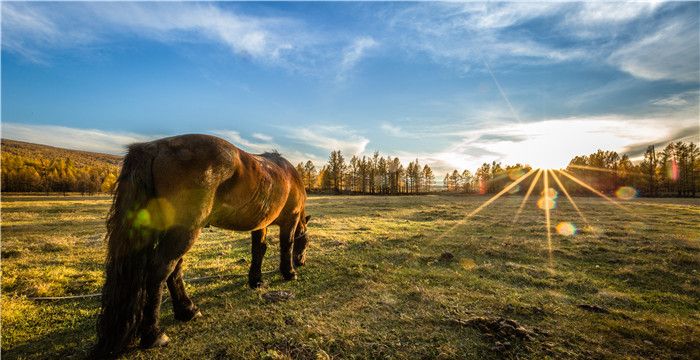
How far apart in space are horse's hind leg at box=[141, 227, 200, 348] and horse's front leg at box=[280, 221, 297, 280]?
3.08 metres

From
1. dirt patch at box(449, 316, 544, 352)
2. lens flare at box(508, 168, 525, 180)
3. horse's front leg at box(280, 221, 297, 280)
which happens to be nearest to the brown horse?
horse's front leg at box(280, 221, 297, 280)

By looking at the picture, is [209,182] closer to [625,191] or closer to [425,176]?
[625,191]

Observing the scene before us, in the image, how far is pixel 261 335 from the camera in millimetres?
4305

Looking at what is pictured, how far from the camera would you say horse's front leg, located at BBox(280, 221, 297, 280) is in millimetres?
6902

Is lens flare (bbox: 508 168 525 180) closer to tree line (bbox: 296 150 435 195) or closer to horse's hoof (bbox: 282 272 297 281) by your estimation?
tree line (bbox: 296 150 435 195)

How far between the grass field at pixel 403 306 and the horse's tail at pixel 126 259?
41cm

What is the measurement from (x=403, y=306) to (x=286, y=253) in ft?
10.0

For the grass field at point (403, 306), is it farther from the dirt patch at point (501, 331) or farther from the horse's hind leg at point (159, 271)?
the horse's hind leg at point (159, 271)

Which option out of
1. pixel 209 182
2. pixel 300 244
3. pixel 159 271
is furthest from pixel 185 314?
pixel 300 244

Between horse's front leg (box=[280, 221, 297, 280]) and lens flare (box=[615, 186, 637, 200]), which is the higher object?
horse's front leg (box=[280, 221, 297, 280])

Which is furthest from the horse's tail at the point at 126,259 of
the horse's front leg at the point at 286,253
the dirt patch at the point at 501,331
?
the dirt patch at the point at 501,331

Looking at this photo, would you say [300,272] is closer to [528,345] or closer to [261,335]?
→ [261,335]

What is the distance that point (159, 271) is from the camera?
12.5ft

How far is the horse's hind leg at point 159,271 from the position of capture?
3820 millimetres
